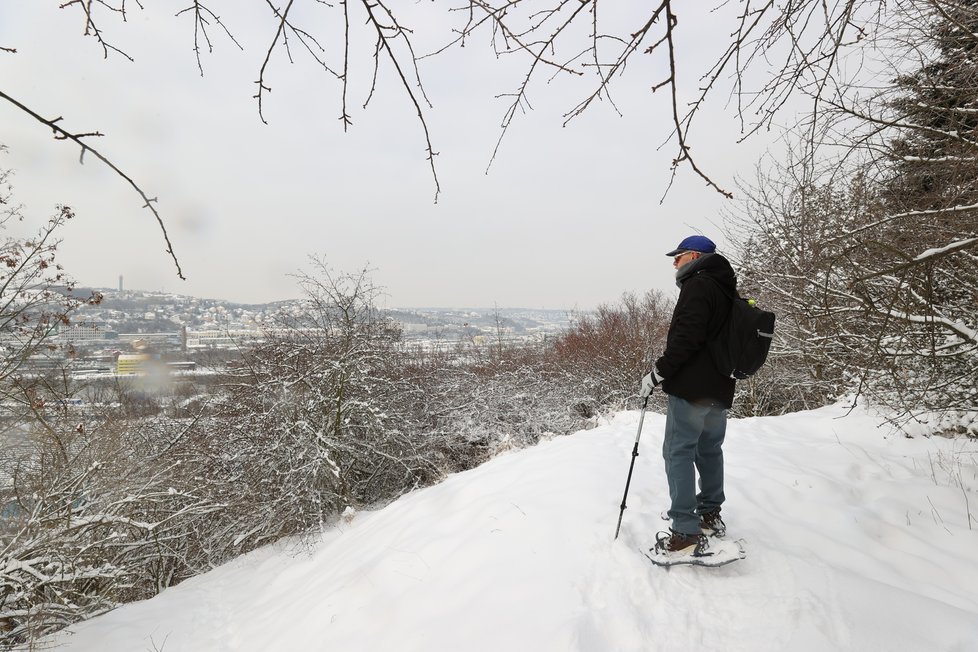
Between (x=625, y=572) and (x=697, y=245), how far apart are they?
2.09 meters

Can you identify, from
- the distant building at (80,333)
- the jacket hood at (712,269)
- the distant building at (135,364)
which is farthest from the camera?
the distant building at (135,364)

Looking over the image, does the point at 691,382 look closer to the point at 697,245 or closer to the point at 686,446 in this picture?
the point at 686,446

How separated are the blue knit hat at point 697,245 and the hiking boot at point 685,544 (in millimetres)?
1765

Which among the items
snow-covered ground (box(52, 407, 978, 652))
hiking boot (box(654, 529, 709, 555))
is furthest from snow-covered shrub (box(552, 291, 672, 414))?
hiking boot (box(654, 529, 709, 555))

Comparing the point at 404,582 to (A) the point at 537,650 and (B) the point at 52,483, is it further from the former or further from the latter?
(B) the point at 52,483

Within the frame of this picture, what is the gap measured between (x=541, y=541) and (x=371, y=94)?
2.84m

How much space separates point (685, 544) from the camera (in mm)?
2645

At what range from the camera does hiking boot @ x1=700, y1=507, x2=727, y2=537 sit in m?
2.84

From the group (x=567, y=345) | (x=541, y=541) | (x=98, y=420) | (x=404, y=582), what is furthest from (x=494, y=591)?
(x=567, y=345)

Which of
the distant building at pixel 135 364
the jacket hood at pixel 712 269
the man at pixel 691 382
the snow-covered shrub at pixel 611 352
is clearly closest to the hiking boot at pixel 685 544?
the man at pixel 691 382

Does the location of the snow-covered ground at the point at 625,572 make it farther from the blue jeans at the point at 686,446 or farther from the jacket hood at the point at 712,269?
the jacket hood at the point at 712,269

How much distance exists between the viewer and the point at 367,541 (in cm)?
461

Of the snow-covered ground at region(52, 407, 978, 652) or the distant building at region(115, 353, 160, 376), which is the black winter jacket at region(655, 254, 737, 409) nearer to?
the snow-covered ground at region(52, 407, 978, 652)

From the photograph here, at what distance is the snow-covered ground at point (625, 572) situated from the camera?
2201mm
